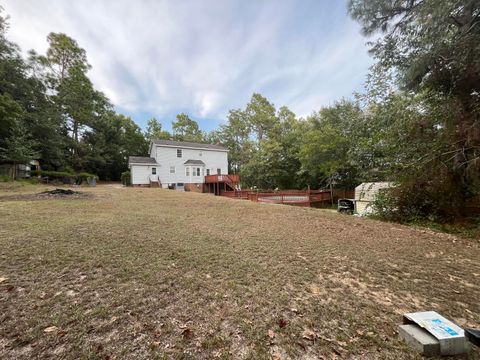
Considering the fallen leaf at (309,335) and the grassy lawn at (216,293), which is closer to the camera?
the grassy lawn at (216,293)

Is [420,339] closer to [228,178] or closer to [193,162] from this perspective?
[228,178]

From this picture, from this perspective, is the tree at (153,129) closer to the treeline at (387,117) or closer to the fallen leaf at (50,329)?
the treeline at (387,117)

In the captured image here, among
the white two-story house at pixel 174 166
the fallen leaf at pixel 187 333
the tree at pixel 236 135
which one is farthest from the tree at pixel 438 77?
the tree at pixel 236 135

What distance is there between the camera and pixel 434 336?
1.69 metres

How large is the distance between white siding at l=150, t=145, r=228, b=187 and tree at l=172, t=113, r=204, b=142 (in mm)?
10099

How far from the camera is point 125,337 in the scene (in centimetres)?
173

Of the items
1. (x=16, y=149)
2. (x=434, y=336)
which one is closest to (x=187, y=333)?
(x=434, y=336)

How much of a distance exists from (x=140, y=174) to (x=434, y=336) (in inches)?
971

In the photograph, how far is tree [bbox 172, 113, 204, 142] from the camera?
35875 mm

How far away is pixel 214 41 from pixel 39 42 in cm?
2424

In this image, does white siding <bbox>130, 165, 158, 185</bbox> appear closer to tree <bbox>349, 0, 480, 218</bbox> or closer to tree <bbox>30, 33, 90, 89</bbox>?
tree <bbox>30, 33, 90, 89</bbox>

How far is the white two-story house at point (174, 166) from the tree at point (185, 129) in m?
10.4

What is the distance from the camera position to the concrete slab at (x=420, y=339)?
1647 millimetres

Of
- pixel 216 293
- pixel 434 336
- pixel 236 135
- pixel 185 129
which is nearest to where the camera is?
pixel 434 336
